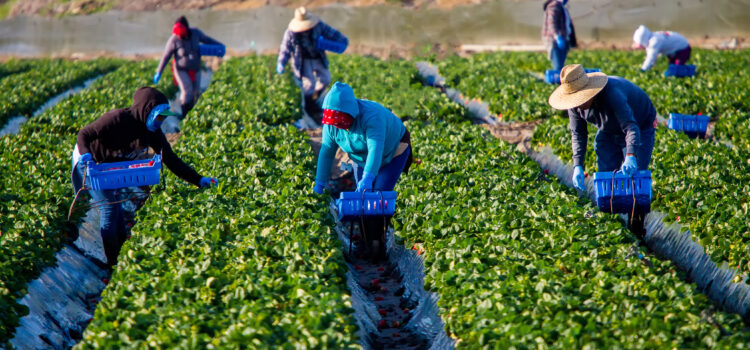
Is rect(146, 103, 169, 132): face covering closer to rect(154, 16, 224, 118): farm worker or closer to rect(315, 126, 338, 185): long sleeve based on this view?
rect(315, 126, 338, 185): long sleeve

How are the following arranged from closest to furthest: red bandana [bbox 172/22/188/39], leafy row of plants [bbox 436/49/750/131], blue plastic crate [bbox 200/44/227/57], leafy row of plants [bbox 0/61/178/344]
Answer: leafy row of plants [bbox 0/61/178/344], leafy row of plants [bbox 436/49/750/131], red bandana [bbox 172/22/188/39], blue plastic crate [bbox 200/44/227/57]

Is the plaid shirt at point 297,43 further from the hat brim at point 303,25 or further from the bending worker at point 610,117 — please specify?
the bending worker at point 610,117

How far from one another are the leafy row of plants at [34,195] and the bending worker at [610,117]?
201 inches

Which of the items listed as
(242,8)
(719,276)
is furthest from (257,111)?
(242,8)

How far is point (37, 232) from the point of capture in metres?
6.97

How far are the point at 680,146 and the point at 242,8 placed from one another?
28.4 m

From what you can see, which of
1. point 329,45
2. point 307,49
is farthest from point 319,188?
point 307,49

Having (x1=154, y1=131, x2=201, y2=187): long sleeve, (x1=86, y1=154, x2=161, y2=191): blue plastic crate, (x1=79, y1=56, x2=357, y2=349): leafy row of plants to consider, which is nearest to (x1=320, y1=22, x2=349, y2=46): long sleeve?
(x1=79, y1=56, x2=357, y2=349): leafy row of plants

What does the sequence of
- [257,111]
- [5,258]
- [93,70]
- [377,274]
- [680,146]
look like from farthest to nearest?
1. [93,70]
2. [257,111]
3. [680,146]
4. [377,274]
5. [5,258]

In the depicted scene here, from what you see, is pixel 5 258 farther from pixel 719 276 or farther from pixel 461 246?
pixel 719 276

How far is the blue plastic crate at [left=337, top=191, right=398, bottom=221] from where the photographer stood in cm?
672

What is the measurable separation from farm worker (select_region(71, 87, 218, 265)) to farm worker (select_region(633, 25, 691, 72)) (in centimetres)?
1071

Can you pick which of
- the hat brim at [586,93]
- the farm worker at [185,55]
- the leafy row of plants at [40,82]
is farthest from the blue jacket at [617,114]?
the leafy row of plants at [40,82]

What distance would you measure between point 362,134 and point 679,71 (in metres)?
10.4
